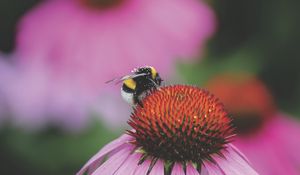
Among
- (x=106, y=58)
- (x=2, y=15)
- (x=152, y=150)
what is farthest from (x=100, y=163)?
(x=2, y=15)

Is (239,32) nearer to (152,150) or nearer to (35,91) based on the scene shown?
(35,91)

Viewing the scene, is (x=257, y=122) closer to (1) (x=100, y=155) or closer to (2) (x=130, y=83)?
(2) (x=130, y=83)

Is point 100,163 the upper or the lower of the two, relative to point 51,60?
lower

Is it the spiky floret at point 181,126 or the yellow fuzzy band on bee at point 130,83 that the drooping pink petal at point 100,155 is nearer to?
the spiky floret at point 181,126

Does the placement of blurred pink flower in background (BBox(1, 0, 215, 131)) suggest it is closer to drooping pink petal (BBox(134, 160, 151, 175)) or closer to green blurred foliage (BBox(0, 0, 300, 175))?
green blurred foliage (BBox(0, 0, 300, 175))

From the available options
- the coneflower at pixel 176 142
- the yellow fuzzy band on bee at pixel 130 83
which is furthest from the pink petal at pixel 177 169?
the yellow fuzzy band on bee at pixel 130 83

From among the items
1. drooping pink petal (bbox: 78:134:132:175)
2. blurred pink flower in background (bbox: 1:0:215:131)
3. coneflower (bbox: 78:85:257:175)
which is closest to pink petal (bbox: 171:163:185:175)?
coneflower (bbox: 78:85:257:175)
